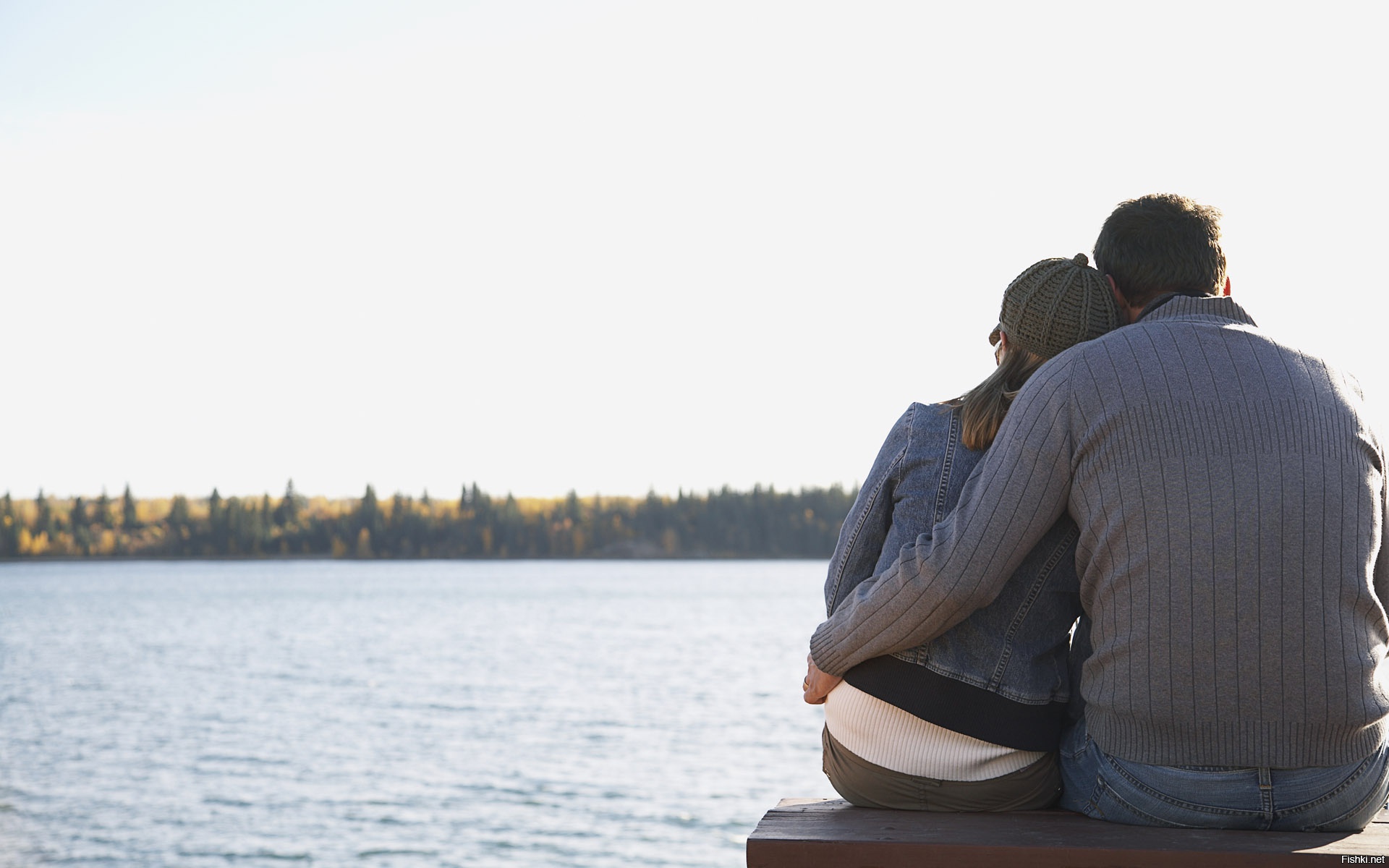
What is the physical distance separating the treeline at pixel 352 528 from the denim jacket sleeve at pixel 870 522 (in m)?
107

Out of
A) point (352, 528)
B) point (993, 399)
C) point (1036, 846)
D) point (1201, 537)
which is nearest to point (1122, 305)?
point (993, 399)

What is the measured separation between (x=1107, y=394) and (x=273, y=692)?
27505mm

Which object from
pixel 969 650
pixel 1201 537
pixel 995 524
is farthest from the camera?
pixel 969 650

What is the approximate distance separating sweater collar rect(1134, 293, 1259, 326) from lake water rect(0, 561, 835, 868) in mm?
11167

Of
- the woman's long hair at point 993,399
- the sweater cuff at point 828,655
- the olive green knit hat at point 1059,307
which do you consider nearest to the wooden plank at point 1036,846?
the sweater cuff at point 828,655

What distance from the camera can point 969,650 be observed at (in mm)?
2092

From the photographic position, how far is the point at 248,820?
14.8 metres

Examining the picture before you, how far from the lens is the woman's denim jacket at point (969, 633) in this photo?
82.0 inches

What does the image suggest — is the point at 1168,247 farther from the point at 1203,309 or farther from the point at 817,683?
the point at 817,683

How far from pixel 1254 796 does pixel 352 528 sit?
397ft

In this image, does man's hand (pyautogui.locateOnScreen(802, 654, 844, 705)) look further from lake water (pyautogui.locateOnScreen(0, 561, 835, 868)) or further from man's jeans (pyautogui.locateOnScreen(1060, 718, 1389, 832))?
lake water (pyautogui.locateOnScreen(0, 561, 835, 868))

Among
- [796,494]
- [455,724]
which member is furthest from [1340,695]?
[796,494]

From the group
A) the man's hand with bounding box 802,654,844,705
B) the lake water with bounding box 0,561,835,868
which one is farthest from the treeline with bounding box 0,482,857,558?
the man's hand with bounding box 802,654,844,705

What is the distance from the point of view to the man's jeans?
1.91 metres
